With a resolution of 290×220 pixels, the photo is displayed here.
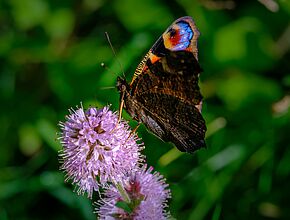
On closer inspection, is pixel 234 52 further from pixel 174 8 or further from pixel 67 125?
pixel 67 125

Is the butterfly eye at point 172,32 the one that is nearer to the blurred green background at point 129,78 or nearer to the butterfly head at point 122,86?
the butterfly head at point 122,86

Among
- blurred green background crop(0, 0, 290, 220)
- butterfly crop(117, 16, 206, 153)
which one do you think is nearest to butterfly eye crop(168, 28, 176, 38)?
butterfly crop(117, 16, 206, 153)

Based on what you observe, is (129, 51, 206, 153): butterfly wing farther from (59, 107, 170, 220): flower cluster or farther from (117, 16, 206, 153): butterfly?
(59, 107, 170, 220): flower cluster

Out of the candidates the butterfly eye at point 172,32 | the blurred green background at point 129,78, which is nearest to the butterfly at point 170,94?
the butterfly eye at point 172,32

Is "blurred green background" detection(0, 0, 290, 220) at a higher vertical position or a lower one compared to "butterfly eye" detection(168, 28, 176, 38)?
lower

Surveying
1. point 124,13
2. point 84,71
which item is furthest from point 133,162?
point 124,13

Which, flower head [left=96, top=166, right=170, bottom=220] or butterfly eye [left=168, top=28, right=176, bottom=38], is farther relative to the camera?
butterfly eye [left=168, top=28, right=176, bottom=38]

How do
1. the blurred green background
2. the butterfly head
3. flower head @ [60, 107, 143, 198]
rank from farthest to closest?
1. the blurred green background
2. the butterfly head
3. flower head @ [60, 107, 143, 198]

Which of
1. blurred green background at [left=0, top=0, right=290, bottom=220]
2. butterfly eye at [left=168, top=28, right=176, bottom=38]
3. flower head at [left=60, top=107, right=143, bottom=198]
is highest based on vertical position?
butterfly eye at [left=168, top=28, right=176, bottom=38]
